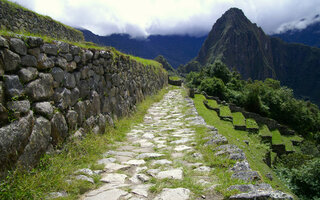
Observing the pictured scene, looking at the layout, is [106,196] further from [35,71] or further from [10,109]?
[35,71]

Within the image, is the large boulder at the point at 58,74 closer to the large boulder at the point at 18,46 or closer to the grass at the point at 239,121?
the large boulder at the point at 18,46

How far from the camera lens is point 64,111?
13.8 ft

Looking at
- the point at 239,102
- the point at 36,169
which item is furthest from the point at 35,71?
the point at 239,102

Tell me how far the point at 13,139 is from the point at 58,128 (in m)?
1.08

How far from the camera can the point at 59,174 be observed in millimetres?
3182

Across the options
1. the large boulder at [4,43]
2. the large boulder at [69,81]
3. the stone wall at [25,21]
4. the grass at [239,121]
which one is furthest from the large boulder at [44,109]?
the grass at [239,121]

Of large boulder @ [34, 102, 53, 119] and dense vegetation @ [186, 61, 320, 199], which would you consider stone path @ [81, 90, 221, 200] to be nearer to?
large boulder @ [34, 102, 53, 119]

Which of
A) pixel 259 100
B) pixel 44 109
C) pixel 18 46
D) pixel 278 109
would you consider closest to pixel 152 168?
pixel 44 109

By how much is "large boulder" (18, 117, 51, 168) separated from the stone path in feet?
3.29

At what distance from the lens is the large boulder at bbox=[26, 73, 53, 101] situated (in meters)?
3.30

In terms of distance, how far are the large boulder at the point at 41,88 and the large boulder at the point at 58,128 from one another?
1.33 ft

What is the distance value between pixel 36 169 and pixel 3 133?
77 centimetres

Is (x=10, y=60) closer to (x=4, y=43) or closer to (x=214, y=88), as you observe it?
(x=4, y=43)

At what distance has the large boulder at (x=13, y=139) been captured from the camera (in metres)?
2.66
